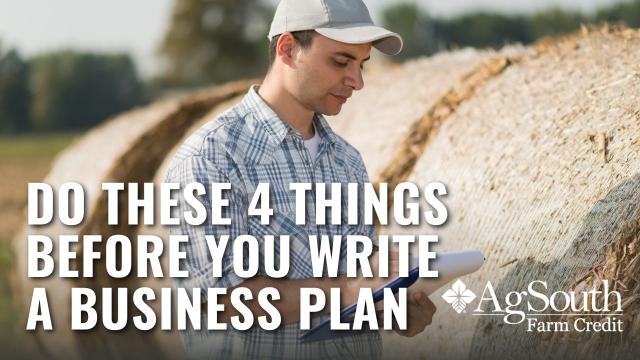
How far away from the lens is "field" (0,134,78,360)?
7109 mm

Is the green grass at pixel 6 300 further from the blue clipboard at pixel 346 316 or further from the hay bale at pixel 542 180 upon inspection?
the blue clipboard at pixel 346 316

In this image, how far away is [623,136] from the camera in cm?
330

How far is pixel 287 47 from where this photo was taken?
9.08ft

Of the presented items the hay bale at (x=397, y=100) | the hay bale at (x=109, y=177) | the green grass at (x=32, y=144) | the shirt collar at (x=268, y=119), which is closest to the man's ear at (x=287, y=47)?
the shirt collar at (x=268, y=119)

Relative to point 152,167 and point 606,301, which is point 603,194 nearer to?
point 606,301

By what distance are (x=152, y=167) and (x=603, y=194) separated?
3.46m

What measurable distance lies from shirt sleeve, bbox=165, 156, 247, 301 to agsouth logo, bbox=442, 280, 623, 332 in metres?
1.05

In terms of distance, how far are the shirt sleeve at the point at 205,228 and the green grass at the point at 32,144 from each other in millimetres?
21167

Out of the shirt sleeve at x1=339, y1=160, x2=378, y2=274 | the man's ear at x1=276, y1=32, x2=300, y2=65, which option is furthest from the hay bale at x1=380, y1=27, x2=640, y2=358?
the man's ear at x1=276, y1=32, x2=300, y2=65

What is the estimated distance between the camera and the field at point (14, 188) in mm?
7109

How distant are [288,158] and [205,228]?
0.38 m

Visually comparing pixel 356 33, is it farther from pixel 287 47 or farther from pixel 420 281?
pixel 420 281

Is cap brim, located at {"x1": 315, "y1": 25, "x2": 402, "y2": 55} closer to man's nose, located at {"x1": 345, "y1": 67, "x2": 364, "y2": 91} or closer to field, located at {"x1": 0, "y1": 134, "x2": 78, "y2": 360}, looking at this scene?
man's nose, located at {"x1": 345, "y1": 67, "x2": 364, "y2": 91}

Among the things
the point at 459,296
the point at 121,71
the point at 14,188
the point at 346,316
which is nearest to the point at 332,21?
the point at 346,316
